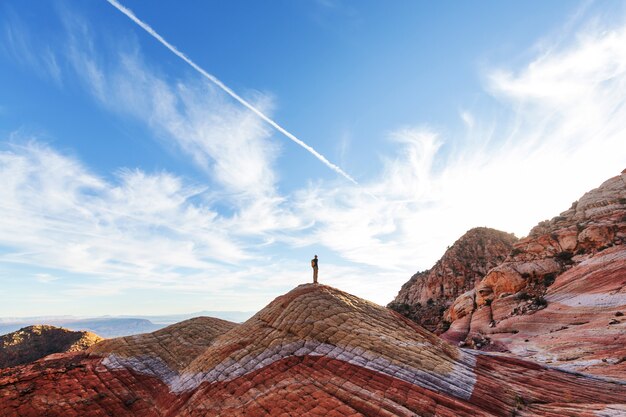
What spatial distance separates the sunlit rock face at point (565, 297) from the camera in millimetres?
32188

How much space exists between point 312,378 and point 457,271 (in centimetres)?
8781

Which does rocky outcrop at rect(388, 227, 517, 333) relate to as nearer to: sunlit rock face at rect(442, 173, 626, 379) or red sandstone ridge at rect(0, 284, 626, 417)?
sunlit rock face at rect(442, 173, 626, 379)

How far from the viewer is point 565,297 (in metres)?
45.8

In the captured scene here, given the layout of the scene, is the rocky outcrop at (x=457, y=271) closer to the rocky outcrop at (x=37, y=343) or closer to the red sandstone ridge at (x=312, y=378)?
the red sandstone ridge at (x=312, y=378)

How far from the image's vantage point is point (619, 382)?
21875 millimetres

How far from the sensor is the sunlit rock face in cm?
3219

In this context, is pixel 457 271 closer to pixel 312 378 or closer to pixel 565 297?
pixel 565 297

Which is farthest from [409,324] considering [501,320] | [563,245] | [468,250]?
[468,250]

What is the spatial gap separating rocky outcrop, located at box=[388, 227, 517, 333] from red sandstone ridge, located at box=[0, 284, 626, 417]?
61.7 metres

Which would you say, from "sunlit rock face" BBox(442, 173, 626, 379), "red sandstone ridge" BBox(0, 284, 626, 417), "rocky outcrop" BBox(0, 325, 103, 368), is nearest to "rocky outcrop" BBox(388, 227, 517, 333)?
"sunlit rock face" BBox(442, 173, 626, 379)

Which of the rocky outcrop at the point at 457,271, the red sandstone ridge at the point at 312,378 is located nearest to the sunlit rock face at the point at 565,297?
the red sandstone ridge at the point at 312,378

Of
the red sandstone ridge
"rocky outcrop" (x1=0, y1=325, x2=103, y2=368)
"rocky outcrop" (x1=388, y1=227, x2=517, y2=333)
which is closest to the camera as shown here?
the red sandstone ridge

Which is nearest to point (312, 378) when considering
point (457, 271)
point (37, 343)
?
point (457, 271)

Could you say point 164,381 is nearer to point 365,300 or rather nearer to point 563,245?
point 365,300
